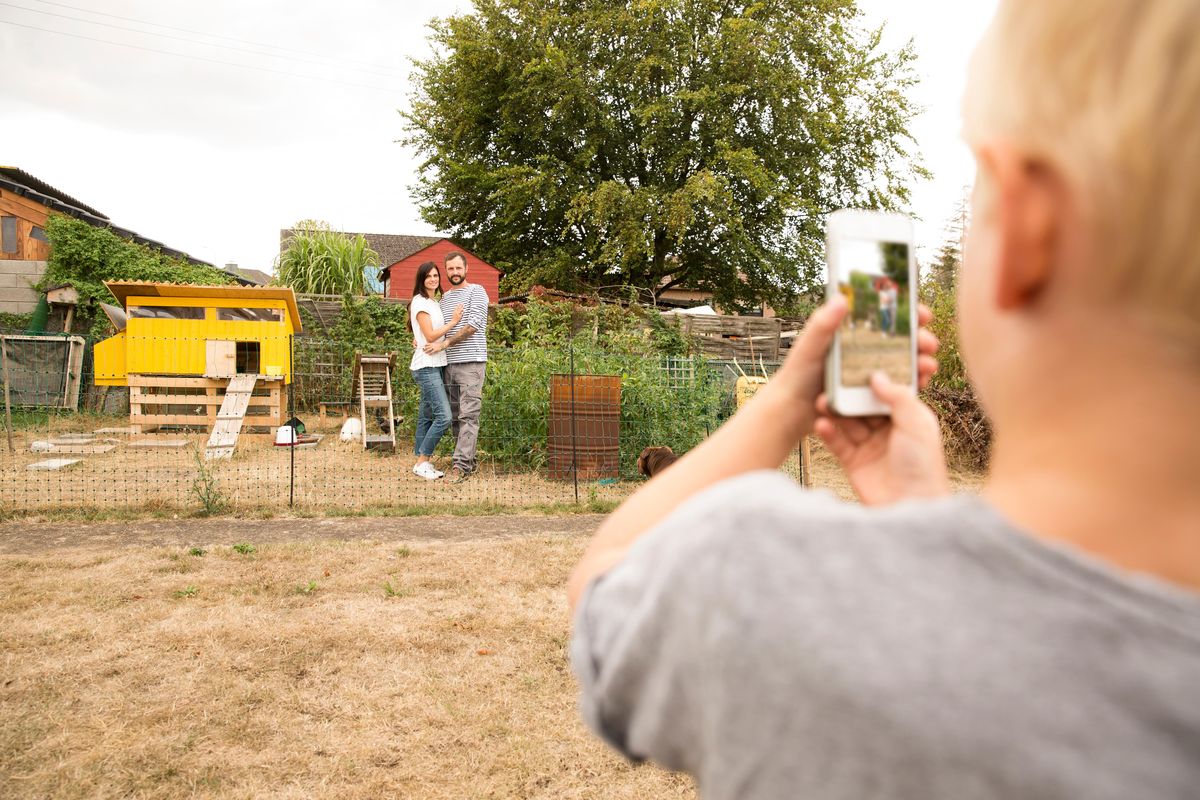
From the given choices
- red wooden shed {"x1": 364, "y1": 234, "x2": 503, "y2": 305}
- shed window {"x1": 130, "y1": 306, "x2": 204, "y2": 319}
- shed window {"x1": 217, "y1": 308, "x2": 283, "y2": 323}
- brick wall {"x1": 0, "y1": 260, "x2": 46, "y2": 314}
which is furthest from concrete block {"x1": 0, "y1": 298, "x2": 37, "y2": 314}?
shed window {"x1": 217, "y1": 308, "x2": 283, "y2": 323}

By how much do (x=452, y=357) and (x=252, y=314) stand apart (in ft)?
16.6

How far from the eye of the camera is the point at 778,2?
22188 millimetres

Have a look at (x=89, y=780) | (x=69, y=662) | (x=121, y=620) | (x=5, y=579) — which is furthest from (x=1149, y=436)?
(x=5, y=579)

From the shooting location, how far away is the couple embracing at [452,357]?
7.74m

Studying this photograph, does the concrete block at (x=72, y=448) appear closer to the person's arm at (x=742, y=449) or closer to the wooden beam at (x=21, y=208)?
the person's arm at (x=742, y=449)

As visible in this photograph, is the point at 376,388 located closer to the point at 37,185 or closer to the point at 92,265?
the point at 92,265

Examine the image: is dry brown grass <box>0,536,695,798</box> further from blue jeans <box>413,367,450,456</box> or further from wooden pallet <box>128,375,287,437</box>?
wooden pallet <box>128,375,287,437</box>

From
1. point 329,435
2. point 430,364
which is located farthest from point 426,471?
point 329,435

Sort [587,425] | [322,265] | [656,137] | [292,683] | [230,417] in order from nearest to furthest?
[292,683] < [587,425] < [230,417] < [322,265] < [656,137]

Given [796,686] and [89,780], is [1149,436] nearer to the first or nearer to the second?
[796,686]

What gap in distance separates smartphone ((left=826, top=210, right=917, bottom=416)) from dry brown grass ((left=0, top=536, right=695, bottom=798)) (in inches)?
88.8

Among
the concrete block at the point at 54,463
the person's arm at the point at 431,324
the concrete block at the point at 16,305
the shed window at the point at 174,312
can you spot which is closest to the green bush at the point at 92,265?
the concrete block at the point at 16,305

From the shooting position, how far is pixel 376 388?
417 inches

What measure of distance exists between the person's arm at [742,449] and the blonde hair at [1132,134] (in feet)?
0.84
